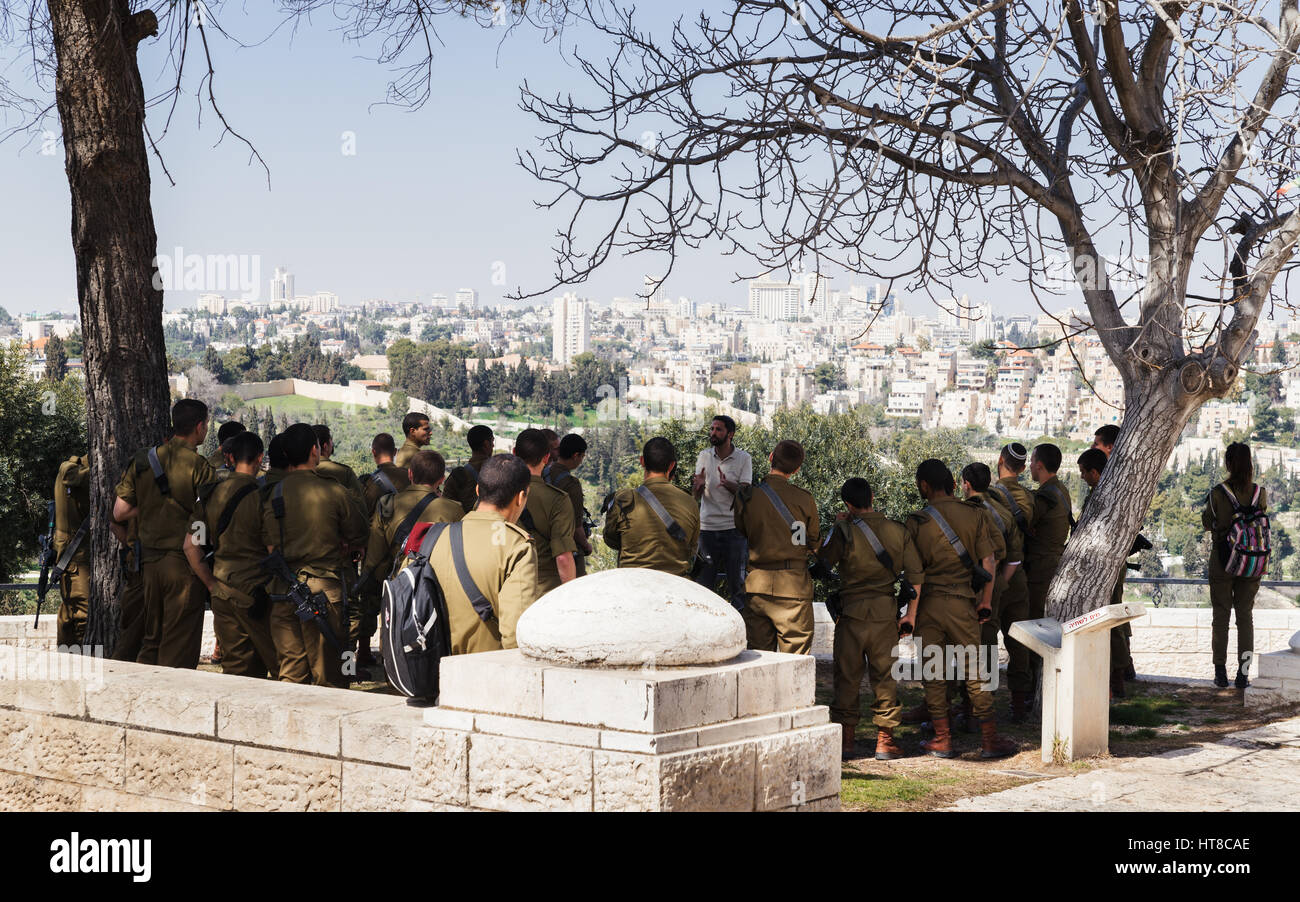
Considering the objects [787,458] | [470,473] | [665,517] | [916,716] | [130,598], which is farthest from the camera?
[470,473]

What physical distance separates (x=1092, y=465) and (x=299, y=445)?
5859 mm

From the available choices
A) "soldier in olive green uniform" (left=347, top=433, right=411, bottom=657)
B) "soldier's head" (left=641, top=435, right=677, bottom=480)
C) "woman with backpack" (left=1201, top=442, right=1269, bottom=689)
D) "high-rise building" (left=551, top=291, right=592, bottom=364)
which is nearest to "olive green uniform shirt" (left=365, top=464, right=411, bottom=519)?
"soldier in olive green uniform" (left=347, top=433, right=411, bottom=657)

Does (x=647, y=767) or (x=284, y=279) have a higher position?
(x=284, y=279)

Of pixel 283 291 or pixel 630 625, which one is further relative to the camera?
pixel 283 291

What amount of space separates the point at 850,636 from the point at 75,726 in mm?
4453

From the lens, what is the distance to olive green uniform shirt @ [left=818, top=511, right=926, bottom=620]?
26.0 feet

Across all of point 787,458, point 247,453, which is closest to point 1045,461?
point 787,458

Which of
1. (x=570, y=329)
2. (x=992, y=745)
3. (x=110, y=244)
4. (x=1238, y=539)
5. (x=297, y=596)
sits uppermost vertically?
(x=570, y=329)

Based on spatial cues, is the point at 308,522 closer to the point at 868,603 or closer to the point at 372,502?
the point at 372,502

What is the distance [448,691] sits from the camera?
4.11 meters

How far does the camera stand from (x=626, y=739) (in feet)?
12.0
